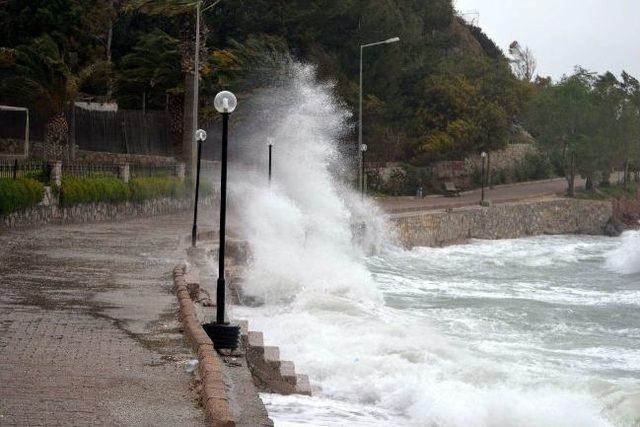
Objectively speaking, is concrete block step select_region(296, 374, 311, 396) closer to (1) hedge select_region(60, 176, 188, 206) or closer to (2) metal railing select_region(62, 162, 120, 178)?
(1) hedge select_region(60, 176, 188, 206)

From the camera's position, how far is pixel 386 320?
20750 millimetres

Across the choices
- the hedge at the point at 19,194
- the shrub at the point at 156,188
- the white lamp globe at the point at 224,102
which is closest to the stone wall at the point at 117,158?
the shrub at the point at 156,188

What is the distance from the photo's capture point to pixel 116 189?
33.6 metres

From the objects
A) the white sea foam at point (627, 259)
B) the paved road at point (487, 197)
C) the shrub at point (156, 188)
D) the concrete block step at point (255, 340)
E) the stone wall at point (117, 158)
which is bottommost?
the white sea foam at point (627, 259)

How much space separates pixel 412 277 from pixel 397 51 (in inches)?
952

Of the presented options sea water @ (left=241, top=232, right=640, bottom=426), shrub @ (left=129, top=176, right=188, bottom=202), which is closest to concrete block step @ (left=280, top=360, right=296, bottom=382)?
sea water @ (left=241, top=232, right=640, bottom=426)

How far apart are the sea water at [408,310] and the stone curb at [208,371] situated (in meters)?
1.18

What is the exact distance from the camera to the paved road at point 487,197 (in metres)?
49.6

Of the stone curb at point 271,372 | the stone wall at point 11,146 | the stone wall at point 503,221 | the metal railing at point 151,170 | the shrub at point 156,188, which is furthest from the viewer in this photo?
the stone wall at point 503,221

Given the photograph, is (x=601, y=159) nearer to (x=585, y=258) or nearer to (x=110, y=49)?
(x=585, y=258)

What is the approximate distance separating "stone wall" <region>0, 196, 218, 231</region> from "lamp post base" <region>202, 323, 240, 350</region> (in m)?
15.5

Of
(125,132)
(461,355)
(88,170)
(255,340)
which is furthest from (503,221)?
(255,340)

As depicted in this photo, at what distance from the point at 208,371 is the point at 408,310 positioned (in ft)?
48.3

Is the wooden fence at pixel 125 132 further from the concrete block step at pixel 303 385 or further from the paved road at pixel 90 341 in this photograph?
the concrete block step at pixel 303 385
